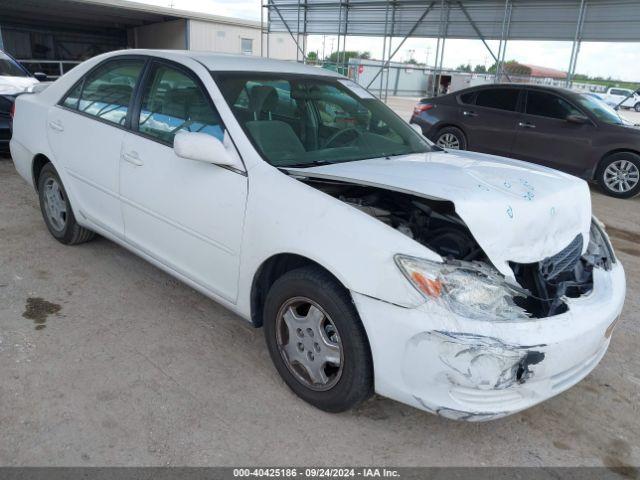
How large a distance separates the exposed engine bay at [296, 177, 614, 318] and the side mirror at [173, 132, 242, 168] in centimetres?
44

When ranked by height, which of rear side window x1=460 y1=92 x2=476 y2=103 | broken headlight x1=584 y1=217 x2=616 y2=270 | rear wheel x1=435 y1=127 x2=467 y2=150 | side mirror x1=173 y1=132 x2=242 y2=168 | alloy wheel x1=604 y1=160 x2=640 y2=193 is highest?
rear side window x1=460 y1=92 x2=476 y2=103

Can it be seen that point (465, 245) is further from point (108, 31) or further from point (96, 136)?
point (108, 31)

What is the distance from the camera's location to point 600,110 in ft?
27.0

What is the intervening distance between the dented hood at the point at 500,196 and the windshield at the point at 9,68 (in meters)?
7.73

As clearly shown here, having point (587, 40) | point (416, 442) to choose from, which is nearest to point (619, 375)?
point (416, 442)

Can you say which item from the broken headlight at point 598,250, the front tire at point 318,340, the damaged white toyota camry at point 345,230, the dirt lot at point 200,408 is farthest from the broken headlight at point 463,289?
the broken headlight at point 598,250

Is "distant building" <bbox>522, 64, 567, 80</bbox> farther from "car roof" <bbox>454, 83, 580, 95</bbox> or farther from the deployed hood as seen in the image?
the deployed hood

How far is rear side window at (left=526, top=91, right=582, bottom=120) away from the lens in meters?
8.24

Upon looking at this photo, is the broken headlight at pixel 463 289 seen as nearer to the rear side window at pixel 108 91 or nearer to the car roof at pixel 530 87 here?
the rear side window at pixel 108 91

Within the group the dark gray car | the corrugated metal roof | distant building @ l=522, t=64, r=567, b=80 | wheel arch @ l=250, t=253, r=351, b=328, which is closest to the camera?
wheel arch @ l=250, t=253, r=351, b=328

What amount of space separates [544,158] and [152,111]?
6.89 m

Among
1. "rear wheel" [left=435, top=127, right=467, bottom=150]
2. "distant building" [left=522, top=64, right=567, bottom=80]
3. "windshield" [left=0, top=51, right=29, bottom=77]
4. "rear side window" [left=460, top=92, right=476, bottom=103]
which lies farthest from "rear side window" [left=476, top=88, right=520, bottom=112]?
"windshield" [left=0, top=51, right=29, bottom=77]

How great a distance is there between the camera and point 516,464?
91.6 inches

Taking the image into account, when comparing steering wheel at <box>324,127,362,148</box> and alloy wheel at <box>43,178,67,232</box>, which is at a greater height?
steering wheel at <box>324,127,362,148</box>
